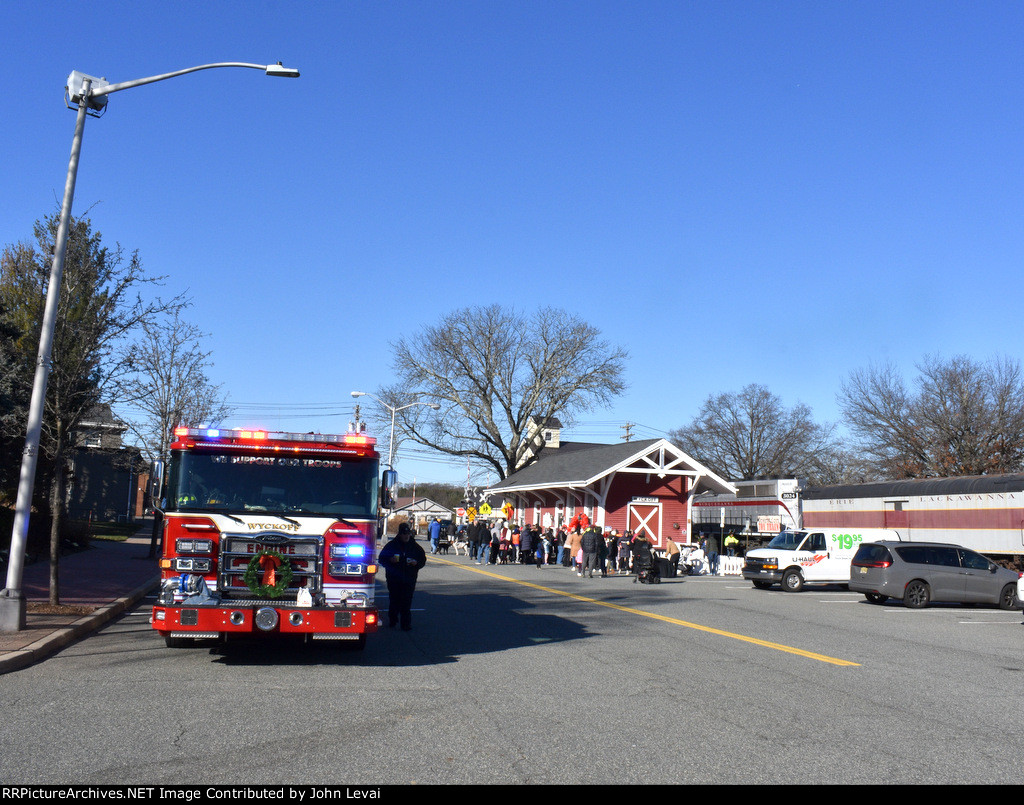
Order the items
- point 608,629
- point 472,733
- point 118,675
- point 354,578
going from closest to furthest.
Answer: point 472,733 < point 118,675 < point 354,578 < point 608,629

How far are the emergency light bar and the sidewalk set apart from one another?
298 cm

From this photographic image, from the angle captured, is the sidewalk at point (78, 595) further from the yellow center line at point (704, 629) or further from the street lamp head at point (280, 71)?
the yellow center line at point (704, 629)

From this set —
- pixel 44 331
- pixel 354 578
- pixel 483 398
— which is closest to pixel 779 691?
pixel 354 578

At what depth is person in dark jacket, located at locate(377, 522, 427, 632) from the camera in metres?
13.5

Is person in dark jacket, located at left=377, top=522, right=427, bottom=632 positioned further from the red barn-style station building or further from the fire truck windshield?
the red barn-style station building

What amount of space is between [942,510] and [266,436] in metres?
24.2

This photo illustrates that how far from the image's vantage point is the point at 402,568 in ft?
44.3

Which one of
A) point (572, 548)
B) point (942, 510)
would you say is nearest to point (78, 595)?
point (572, 548)

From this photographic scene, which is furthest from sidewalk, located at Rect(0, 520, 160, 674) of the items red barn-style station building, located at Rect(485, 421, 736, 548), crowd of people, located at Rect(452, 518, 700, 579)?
red barn-style station building, located at Rect(485, 421, 736, 548)

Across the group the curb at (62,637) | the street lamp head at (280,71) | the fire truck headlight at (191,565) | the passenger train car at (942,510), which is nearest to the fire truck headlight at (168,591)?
the fire truck headlight at (191,565)

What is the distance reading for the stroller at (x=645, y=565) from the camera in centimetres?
2747

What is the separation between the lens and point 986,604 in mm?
22703

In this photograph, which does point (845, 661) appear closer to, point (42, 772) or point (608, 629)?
point (608, 629)

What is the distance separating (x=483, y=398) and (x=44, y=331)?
46.7 metres
